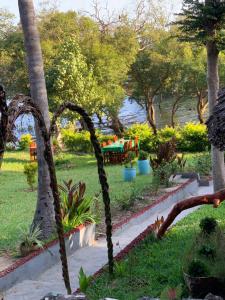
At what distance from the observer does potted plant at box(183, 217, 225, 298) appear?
5.96 metres

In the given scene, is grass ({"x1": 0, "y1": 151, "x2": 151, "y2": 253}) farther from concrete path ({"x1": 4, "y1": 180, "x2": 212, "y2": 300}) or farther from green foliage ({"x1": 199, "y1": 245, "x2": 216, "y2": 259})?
green foliage ({"x1": 199, "y1": 245, "x2": 216, "y2": 259})

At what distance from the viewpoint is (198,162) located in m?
16.4

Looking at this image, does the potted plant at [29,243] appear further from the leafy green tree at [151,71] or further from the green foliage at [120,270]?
the leafy green tree at [151,71]

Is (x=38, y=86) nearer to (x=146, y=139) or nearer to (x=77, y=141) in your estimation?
(x=146, y=139)

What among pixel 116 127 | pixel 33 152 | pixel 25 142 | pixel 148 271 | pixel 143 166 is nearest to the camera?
pixel 148 271

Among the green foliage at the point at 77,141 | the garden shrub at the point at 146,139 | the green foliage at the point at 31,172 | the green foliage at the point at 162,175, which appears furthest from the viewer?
the green foliage at the point at 77,141

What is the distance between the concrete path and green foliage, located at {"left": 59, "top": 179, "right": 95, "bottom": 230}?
490 mm

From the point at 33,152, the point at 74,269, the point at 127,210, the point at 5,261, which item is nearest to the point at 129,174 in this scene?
the point at 127,210

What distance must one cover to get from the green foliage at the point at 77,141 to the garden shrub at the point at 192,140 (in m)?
4.28

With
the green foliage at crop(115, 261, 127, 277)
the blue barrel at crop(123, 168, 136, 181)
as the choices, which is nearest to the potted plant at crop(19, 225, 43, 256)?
the green foliage at crop(115, 261, 127, 277)

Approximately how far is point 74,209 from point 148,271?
279 centimetres

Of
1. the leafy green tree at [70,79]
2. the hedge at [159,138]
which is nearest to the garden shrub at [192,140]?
the hedge at [159,138]

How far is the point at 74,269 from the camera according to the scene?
8.32 meters

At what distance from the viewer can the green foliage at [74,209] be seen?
9.52m
